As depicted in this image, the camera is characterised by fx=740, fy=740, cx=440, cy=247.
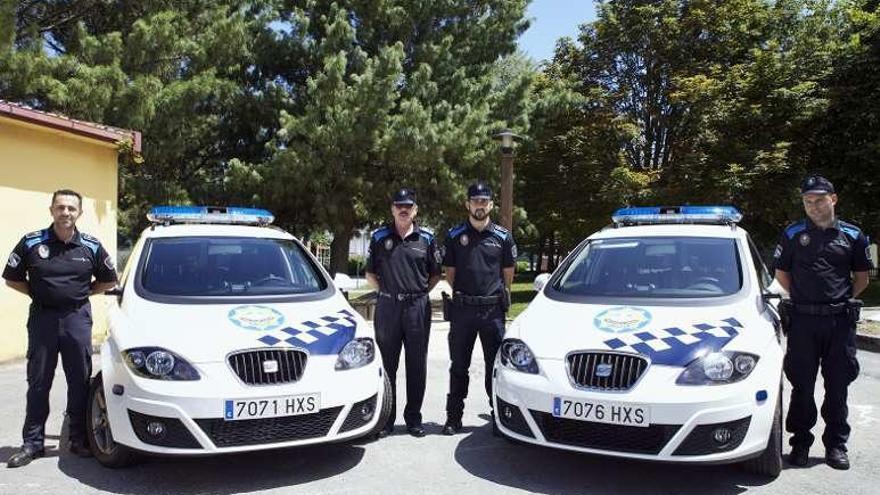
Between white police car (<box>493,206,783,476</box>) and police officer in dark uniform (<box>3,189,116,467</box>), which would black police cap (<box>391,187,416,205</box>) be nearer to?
white police car (<box>493,206,783,476</box>)

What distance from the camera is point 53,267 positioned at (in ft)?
15.0

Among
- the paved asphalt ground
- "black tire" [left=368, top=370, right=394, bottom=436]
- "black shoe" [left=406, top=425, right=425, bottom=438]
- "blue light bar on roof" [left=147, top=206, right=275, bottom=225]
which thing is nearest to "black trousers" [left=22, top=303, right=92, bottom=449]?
the paved asphalt ground

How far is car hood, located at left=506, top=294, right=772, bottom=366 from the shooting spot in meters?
4.06

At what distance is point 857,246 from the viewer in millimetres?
4602

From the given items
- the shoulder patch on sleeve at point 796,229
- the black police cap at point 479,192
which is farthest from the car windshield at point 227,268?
the shoulder patch on sleeve at point 796,229

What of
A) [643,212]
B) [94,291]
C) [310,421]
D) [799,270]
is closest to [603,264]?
[643,212]

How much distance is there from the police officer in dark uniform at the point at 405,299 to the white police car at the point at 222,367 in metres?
0.41

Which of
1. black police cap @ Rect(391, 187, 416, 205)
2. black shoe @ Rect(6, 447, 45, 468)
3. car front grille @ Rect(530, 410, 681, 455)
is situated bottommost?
black shoe @ Rect(6, 447, 45, 468)

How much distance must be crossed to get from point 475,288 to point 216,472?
210 centimetres

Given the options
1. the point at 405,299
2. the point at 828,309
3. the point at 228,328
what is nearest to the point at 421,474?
the point at 405,299

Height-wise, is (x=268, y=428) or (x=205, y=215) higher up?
(x=205, y=215)

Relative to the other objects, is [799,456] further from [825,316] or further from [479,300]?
[479,300]

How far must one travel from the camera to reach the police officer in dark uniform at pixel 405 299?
5305 millimetres

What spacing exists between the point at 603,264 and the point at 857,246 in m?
1.59
